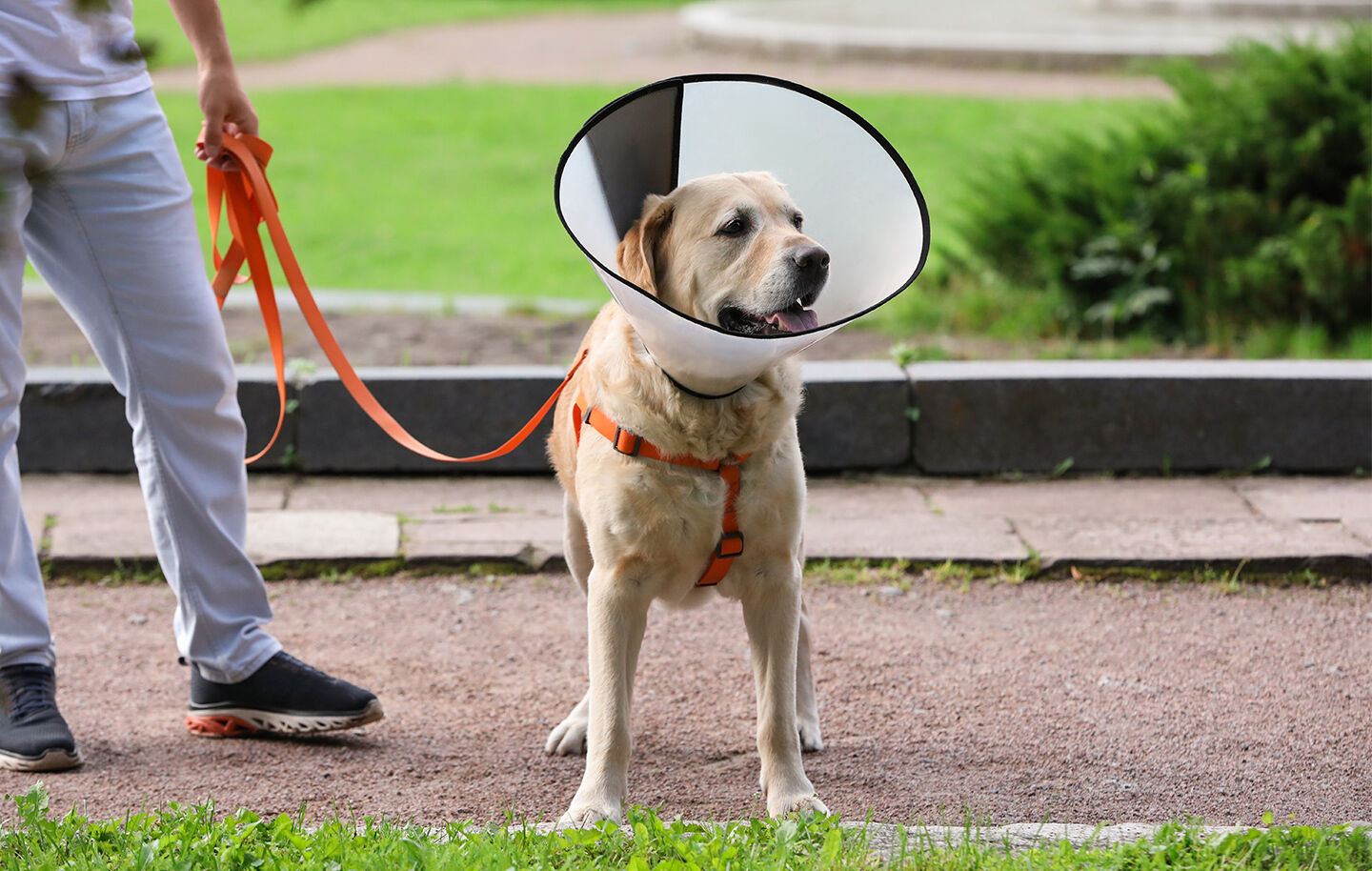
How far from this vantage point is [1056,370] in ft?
18.1

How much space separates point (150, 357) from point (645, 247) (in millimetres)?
1299

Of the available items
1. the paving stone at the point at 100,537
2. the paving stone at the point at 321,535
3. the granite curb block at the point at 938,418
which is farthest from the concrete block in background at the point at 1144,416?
the paving stone at the point at 100,537

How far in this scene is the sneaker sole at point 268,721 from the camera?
11.6 ft

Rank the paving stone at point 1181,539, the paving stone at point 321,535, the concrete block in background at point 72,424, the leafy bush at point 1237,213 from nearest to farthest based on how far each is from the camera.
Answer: the paving stone at point 1181,539 < the paving stone at point 321,535 < the concrete block in background at point 72,424 < the leafy bush at point 1237,213

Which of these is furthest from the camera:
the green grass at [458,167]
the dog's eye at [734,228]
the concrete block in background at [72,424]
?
the green grass at [458,167]

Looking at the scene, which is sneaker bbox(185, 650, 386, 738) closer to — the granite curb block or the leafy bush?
the granite curb block

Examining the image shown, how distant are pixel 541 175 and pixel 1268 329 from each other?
24.3ft

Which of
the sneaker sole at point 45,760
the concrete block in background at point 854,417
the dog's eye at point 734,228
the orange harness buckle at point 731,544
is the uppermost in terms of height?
the dog's eye at point 734,228

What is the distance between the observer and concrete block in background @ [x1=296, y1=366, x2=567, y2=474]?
18.1 ft

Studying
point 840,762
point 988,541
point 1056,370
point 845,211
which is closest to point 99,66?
point 845,211

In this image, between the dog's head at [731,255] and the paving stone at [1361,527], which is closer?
the dog's head at [731,255]

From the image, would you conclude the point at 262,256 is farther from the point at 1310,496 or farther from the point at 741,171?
the point at 1310,496

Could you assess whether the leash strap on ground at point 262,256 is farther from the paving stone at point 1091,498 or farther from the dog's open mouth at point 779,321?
the paving stone at point 1091,498

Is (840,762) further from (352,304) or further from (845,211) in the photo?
(352,304)
